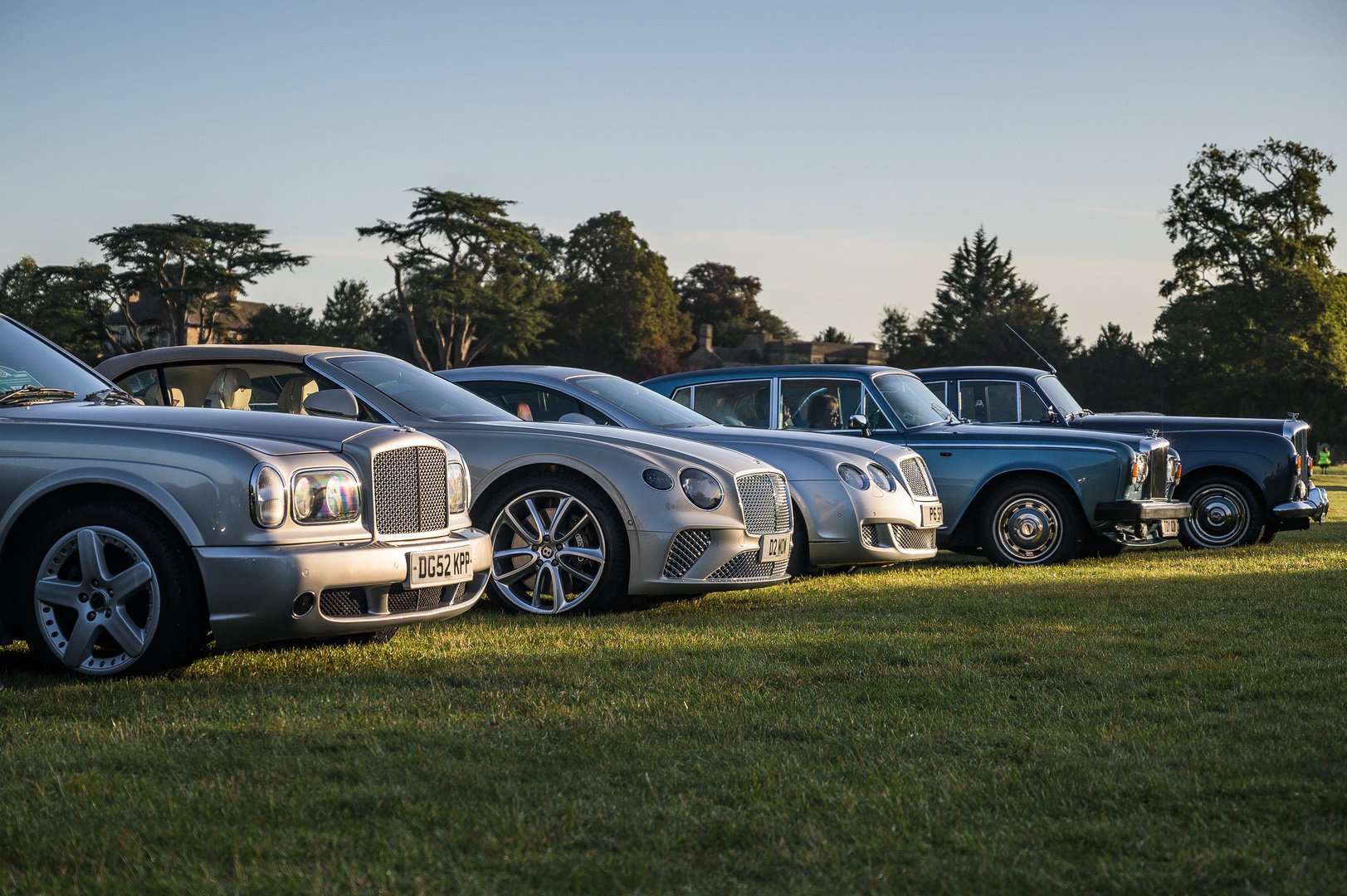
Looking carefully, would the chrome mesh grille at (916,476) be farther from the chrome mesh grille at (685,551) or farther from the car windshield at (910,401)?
the chrome mesh grille at (685,551)

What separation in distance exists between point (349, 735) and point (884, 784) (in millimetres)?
1807

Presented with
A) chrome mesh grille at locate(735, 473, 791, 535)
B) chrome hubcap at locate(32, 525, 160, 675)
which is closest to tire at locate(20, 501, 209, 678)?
chrome hubcap at locate(32, 525, 160, 675)

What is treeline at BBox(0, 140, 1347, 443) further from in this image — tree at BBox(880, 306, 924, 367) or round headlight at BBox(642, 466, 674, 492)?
round headlight at BBox(642, 466, 674, 492)

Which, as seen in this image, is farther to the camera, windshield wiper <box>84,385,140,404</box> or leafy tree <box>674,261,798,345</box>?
leafy tree <box>674,261,798,345</box>

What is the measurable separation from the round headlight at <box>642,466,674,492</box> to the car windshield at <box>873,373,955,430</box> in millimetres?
5157

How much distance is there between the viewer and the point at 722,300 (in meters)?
122

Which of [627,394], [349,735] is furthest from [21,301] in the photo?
[349,735]

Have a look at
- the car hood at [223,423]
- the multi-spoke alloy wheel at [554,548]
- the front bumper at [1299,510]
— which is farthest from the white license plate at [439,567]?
the front bumper at [1299,510]

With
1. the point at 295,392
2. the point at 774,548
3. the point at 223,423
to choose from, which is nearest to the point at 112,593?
the point at 223,423

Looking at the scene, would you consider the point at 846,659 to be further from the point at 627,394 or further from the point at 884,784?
the point at 627,394

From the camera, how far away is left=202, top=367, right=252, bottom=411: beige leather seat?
8648 millimetres

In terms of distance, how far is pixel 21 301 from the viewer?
77.4 m

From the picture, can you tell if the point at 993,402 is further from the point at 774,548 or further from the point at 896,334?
the point at 896,334

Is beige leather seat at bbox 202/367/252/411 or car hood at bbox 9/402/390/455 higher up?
beige leather seat at bbox 202/367/252/411
